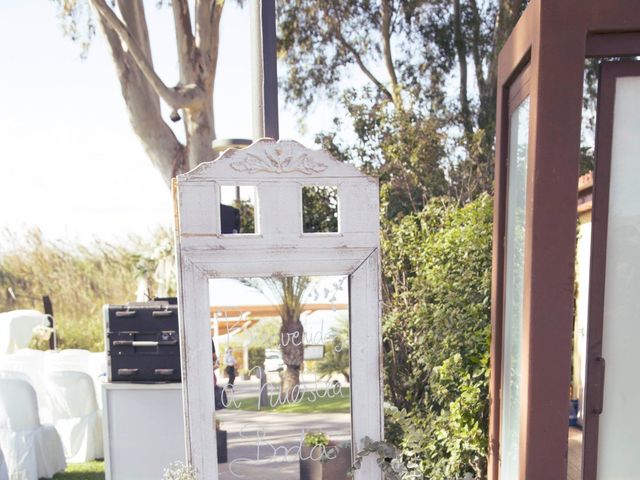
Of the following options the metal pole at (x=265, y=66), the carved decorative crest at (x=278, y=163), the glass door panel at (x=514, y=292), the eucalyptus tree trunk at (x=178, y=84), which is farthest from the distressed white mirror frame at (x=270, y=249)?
the eucalyptus tree trunk at (x=178, y=84)

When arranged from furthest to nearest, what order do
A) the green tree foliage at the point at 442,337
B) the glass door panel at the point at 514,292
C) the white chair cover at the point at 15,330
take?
the white chair cover at the point at 15,330
the green tree foliage at the point at 442,337
the glass door panel at the point at 514,292

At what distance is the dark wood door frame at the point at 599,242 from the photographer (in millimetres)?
1974

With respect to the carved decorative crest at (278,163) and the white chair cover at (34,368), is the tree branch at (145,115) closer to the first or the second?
the white chair cover at (34,368)

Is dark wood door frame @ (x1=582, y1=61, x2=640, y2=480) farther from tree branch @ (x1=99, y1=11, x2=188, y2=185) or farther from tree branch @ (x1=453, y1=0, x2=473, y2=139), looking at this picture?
tree branch @ (x1=453, y1=0, x2=473, y2=139)

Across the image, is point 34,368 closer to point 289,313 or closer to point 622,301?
point 289,313

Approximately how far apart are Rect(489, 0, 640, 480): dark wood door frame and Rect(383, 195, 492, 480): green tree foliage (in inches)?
28.7

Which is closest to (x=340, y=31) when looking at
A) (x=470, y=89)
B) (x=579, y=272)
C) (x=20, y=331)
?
(x=470, y=89)

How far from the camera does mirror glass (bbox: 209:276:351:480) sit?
2.31 m

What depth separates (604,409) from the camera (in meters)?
2.07

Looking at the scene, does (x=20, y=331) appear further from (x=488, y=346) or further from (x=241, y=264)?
(x=488, y=346)

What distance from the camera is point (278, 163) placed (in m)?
2.26

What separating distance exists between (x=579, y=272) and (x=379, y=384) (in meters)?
3.43

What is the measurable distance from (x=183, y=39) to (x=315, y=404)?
555 cm

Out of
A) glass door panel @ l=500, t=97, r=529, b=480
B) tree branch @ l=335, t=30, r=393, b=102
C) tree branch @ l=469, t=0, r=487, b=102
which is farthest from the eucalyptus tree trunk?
glass door panel @ l=500, t=97, r=529, b=480
